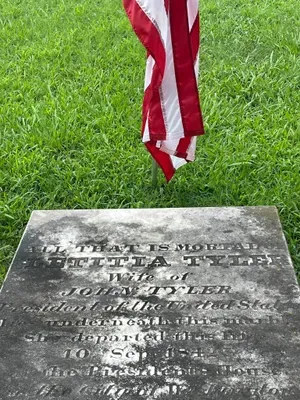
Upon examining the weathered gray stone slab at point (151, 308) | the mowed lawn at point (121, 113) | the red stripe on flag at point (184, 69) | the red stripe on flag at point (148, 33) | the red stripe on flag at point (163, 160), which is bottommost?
the mowed lawn at point (121, 113)

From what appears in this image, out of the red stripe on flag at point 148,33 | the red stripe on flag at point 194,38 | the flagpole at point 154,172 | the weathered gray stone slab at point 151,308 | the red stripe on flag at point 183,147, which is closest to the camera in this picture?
the weathered gray stone slab at point 151,308

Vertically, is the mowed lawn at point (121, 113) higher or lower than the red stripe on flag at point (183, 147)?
lower

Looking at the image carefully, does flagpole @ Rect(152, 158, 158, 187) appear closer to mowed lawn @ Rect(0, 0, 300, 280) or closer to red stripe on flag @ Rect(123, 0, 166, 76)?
mowed lawn @ Rect(0, 0, 300, 280)

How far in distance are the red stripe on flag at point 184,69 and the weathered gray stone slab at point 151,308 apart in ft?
1.41

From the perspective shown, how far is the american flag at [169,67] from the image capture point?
2.92 meters

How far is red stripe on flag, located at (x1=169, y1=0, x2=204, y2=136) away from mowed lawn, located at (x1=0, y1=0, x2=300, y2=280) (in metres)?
0.48

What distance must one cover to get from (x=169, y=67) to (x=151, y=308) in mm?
1150

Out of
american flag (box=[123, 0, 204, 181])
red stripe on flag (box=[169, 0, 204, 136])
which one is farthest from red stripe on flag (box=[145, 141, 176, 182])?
red stripe on flag (box=[169, 0, 204, 136])

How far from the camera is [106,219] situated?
2.90 m

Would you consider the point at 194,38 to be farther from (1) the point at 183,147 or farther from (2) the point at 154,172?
(2) the point at 154,172

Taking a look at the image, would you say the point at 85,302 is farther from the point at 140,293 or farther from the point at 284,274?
the point at 284,274

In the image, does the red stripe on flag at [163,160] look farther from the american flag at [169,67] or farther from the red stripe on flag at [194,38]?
the red stripe on flag at [194,38]

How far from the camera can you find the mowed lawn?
351 centimetres

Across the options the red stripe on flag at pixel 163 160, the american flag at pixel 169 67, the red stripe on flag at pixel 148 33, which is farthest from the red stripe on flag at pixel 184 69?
the red stripe on flag at pixel 163 160
